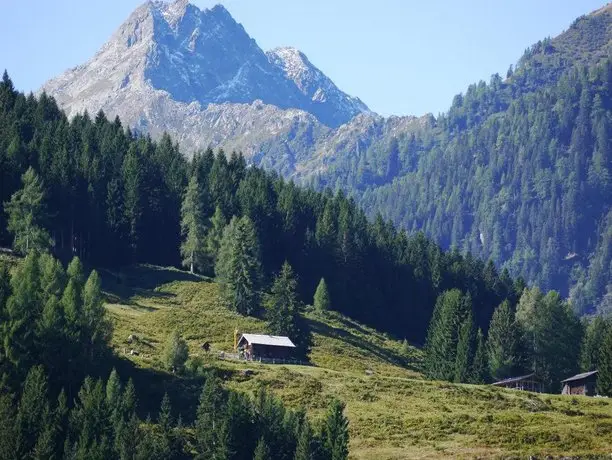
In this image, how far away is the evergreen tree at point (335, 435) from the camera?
9469 centimetres

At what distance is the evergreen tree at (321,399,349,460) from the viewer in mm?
94688

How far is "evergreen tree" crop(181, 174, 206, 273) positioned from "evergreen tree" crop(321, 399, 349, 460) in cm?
6689

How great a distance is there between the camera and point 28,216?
5733 inches

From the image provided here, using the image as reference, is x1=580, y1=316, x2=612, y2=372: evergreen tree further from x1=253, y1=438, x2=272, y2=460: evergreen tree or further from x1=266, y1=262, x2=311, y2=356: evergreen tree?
x1=253, y1=438, x2=272, y2=460: evergreen tree

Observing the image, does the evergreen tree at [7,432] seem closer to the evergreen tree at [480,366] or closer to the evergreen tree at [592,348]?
the evergreen tree at [480,366]

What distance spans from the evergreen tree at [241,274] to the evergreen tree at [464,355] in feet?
84.8

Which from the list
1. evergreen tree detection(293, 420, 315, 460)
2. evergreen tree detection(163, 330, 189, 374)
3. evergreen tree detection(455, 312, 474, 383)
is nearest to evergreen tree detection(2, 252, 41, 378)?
evergreen tree detection(163, 330, 189, 374)

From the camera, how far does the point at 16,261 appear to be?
140 m

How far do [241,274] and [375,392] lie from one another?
1429 inches

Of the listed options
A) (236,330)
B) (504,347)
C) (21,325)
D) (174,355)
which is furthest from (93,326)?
(504,347)

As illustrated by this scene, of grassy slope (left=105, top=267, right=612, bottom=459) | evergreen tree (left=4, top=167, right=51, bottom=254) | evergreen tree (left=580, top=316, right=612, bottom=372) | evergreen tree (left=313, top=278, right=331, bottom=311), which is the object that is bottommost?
grassy slope (left=105, top=267, right=612, bottom=459)

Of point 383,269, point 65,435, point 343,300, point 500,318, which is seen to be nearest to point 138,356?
point 65,435

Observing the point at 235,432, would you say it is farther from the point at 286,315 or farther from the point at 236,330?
the point at 286,315

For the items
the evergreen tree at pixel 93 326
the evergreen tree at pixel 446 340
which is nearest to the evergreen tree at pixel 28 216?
the evergreen tree at pixel 93 326
